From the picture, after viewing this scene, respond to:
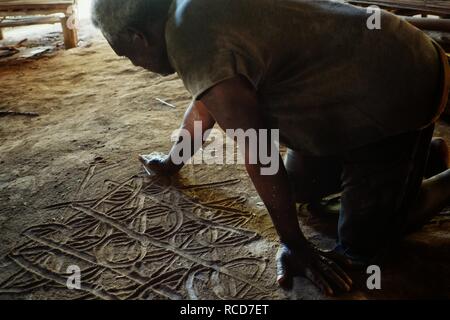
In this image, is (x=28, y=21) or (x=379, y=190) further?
(x=28, y=21)

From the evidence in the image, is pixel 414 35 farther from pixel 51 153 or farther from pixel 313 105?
pixel 51 153

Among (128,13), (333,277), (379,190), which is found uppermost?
(128,13)

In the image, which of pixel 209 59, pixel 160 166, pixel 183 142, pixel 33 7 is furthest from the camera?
pixel 33 7

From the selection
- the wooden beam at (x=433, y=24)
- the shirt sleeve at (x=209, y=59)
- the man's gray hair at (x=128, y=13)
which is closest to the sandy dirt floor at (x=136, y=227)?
the wooden beam at (x=433, y=24)

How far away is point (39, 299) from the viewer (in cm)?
177

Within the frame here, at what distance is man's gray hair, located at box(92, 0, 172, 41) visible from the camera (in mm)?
1381

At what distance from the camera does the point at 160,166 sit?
258 cm

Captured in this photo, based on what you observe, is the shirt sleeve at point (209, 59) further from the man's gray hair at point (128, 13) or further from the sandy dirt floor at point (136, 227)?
the sandy dirt floor at point (136, 227)

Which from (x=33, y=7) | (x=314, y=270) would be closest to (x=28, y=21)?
(x=33, y=7)

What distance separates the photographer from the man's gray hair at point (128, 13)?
4.53 feet

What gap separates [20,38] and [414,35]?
6322 millimetres

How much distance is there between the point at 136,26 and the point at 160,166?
1.26m

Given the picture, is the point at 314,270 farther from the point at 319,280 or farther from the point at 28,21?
the point at 28,21
